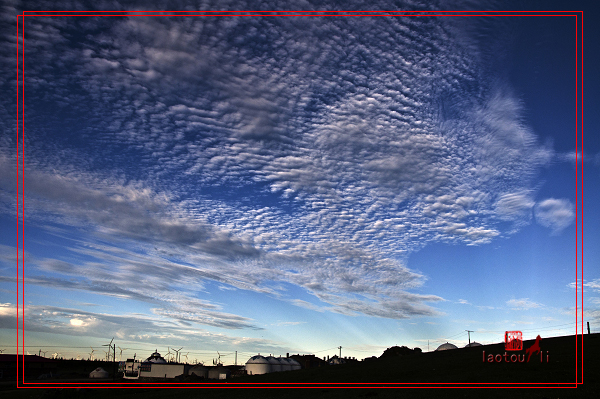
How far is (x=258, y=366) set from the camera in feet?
468

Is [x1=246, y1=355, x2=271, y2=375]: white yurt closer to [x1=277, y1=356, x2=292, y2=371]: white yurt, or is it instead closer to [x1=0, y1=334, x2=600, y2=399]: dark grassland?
[x1=277, y1=356, x2=292, y2=371]: white yurt

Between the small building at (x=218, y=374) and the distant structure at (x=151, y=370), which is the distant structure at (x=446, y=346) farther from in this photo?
the distant structure at (x=151, y=370)

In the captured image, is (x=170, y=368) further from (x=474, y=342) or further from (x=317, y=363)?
(x=474, y=342)

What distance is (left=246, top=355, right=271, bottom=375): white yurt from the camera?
465ft

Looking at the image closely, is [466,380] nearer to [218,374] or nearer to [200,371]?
[218,374]

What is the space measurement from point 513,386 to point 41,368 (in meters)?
146

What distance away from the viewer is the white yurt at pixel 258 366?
141750 mm

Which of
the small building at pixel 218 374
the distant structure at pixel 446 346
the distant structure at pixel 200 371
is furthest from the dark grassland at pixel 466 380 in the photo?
the distant structure at pixel 446 346

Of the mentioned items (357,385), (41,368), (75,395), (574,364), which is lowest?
(41,368)

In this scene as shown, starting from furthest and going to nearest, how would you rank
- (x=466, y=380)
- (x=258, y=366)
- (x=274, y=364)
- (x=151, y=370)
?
(x=274, y=364) → (x=258, y=366) → (x=151, y=370) → (x=466, y=380)

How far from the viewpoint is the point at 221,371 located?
143 meters

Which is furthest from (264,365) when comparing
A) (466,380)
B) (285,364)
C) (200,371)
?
(466,380)

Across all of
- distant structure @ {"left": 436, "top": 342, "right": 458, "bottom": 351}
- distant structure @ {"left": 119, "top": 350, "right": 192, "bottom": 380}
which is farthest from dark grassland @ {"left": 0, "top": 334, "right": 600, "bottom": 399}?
distant structure @ {"left": 436, "top": 342, "right": 458, "bottom": 351}

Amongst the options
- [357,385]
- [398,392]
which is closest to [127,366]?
[357,385]
